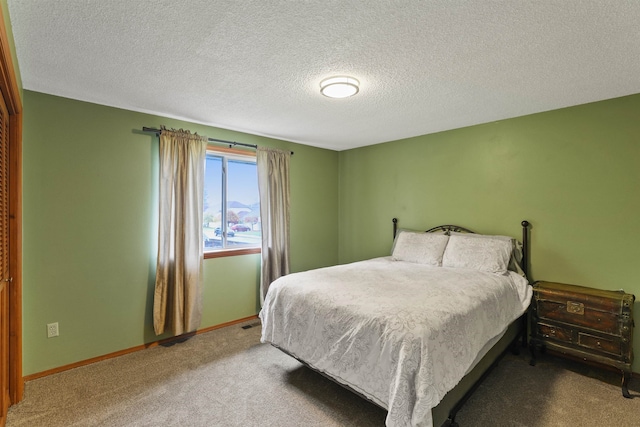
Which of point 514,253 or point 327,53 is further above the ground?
point 327,53

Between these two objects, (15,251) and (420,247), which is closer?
(15,251)

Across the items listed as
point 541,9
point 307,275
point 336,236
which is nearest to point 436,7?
point 541,9

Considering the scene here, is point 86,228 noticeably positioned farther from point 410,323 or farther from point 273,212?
point 410,323

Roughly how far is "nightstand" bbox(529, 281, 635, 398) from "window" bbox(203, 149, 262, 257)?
306cm

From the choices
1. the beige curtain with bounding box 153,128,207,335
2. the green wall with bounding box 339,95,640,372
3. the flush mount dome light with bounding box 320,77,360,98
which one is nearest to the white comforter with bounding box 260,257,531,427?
the green wall with bounding box 339,95,640,372

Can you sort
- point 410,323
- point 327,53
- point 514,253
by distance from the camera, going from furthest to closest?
point 514,253
point 327,53
point 410,323

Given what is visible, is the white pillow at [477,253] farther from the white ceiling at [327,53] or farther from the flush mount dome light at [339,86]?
the flush mount dome light at [339,86]

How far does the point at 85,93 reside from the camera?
251cm

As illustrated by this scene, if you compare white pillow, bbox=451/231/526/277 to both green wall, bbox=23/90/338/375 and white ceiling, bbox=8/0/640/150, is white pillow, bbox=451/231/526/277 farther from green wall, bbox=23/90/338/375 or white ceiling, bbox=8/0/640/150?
green wall, bbox=23/90/338/375

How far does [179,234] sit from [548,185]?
371cm

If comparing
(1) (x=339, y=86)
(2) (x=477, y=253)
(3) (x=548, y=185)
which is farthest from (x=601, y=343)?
(1) (x=339, y=86)

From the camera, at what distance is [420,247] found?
3.53 metres

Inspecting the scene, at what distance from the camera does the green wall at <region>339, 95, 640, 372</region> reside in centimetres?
258

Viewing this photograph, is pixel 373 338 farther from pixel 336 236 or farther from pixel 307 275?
pixel 336 236
